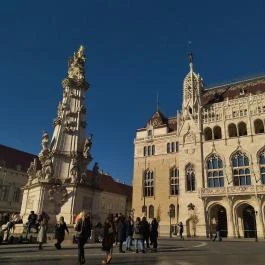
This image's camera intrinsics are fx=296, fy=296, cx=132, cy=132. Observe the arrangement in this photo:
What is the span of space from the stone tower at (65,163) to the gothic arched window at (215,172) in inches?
942

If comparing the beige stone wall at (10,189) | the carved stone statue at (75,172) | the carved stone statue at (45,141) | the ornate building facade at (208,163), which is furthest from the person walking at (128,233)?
the beige stone wall at (10,189)

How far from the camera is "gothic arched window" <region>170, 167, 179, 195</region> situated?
49844 mm

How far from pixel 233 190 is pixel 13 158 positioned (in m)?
46.3

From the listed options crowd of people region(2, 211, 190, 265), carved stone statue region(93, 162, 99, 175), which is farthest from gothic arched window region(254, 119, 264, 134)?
crowd of people region(2, 211, 190, 265)

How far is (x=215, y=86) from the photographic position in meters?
55.4

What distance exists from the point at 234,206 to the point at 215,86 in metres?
24.3

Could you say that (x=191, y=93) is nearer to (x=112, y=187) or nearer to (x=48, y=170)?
(x=48, y=170)

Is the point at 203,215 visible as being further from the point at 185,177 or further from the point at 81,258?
the point at 81,258

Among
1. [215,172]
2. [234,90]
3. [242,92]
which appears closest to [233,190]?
[215,172]

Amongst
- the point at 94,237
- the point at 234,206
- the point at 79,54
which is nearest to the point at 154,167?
the point at 234,206

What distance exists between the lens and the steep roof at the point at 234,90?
161ft

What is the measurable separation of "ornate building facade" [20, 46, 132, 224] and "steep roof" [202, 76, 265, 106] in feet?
96.3

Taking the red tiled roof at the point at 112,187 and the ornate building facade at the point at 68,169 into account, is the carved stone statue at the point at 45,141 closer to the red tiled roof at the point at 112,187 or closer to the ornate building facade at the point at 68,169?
the ornate building facade at the point at 68,169

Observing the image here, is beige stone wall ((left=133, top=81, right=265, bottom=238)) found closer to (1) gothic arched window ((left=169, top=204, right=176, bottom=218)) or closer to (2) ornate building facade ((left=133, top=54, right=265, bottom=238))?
(2) ornate building facade ((left=133, top=54, right=265, bottom=238))
